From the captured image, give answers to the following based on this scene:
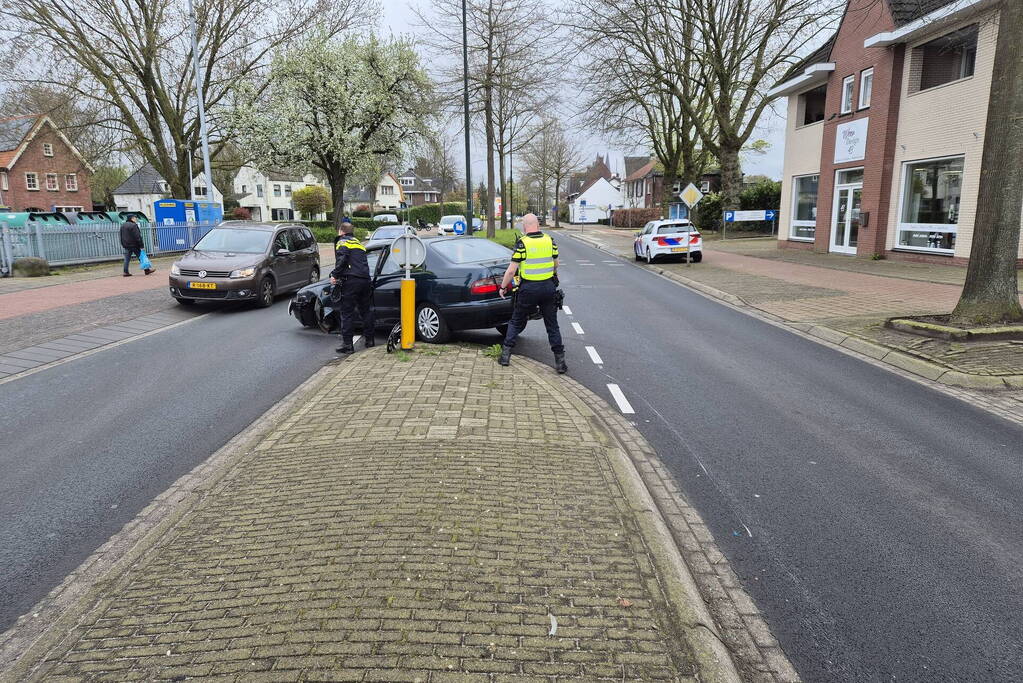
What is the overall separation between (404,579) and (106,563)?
1757mm

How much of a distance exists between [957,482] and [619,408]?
285cm

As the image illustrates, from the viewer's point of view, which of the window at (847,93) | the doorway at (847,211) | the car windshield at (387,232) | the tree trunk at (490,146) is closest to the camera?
the doorway at (847,211)

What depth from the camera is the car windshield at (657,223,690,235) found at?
2456 cm

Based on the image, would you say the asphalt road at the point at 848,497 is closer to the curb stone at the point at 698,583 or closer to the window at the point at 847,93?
the curb stone at the point at 698,583

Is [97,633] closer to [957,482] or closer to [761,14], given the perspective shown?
[957,482]

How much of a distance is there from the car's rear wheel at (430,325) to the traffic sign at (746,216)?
101ft

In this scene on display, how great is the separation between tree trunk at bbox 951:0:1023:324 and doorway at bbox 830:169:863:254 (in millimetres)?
15125

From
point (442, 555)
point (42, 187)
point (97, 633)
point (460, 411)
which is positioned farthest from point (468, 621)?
point (42, 187)

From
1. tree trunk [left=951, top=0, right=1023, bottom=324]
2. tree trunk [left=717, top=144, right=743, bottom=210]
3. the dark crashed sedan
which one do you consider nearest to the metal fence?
the dark crashed sedan

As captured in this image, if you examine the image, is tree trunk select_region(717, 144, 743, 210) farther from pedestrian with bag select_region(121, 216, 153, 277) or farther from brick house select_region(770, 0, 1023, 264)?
pedestrian with bag select_region(121, 216, 153, 277)

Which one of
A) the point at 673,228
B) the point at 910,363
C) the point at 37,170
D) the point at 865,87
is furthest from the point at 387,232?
the point at 37,170

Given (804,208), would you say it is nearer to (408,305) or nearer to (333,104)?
(333,104)

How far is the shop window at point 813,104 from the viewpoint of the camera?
27.6m

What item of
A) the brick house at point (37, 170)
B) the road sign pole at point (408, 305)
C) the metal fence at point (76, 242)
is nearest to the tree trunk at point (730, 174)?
the metal fence at point (76, 242)
